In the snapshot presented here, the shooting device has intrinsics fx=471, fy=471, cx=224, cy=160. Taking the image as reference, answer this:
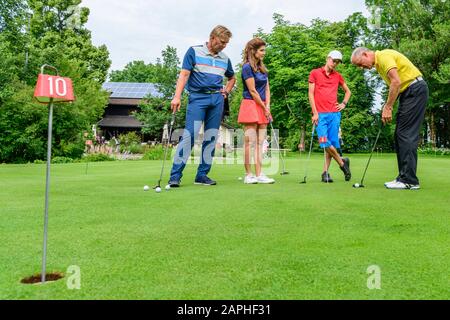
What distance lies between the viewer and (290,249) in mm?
2871

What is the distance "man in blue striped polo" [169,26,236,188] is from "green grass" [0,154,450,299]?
1824 mm

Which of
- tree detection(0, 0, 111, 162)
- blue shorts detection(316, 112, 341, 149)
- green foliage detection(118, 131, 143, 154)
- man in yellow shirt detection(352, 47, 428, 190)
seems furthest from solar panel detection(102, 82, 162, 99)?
man in yellow shirt detection(352, 47, 428, 190)

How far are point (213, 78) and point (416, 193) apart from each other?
3218mm

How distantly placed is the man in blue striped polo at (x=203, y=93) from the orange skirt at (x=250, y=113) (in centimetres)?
34

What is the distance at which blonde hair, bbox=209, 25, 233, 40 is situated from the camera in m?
6.72

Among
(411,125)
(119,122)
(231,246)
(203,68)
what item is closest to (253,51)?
(203,68)

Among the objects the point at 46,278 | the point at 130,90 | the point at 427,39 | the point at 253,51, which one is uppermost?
the point at 427,39

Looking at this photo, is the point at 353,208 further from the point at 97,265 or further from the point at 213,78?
the point at 213,78

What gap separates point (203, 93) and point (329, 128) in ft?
7.27

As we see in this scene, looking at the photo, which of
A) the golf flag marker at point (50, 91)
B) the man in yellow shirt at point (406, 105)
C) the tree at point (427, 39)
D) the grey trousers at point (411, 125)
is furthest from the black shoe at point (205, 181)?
the tree at point (427, 39)

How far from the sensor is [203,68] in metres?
6.91

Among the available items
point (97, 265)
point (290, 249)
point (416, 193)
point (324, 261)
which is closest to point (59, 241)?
point (97, 265)

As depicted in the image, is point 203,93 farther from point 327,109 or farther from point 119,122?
point 119,122

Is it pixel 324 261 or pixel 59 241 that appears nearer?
pixel 324 261
